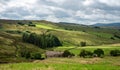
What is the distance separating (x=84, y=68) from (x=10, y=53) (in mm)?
148904

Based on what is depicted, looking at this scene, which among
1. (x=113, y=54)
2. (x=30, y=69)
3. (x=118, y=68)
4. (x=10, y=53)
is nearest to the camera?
(x=118, y=68)

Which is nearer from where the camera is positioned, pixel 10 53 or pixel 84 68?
pixel 84 68

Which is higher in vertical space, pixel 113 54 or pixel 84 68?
pixel 84 68

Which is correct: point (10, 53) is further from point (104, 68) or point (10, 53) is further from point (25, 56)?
point (104, 68)

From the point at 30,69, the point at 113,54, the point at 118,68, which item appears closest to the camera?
the point at 118,68

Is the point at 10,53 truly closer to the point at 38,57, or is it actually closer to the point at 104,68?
the point at 38,57

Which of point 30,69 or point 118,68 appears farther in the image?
point 30,69

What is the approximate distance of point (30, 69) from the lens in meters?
27.1

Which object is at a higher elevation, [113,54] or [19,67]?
[19,67]

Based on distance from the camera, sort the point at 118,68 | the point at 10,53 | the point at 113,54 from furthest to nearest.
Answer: the point at 10,53, the point at 113,54, the point at 118,68

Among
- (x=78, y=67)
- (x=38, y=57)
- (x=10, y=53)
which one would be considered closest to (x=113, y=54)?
(x=38, y=57)

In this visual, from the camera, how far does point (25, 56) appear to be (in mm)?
159625

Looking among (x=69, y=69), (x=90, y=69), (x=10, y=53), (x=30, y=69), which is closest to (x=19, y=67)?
(x=30, y=69)

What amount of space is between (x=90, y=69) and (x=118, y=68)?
2717 mm
